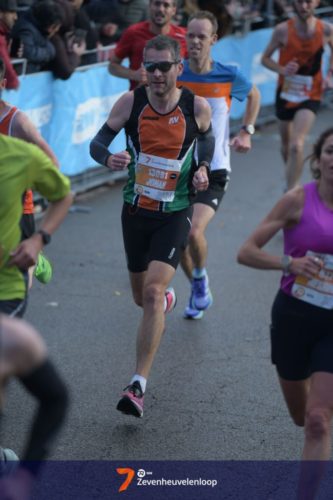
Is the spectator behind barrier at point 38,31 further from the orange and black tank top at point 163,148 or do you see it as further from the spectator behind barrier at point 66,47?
the orange and black tank top at point 163,148

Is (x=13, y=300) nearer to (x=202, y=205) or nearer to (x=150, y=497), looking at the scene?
(x=150, y=497)

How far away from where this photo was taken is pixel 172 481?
5.26m

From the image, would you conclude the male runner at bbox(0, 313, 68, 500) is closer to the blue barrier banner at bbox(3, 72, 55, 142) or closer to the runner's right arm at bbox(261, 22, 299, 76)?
the blue barrier banner at bbox(3, 72, 55, 142)

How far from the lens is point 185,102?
21.0ft

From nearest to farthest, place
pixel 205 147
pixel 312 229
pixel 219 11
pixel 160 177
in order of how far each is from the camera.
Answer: pixel 312 229 → pixel 160 177 → pixel 205 147 → pixel 219 11

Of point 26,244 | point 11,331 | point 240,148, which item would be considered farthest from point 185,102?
point 11,331

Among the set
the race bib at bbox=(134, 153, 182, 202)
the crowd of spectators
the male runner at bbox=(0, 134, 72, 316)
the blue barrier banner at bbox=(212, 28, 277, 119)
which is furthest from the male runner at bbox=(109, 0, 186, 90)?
the blue barrier banner at bbox=(212, 28, 277, 119)

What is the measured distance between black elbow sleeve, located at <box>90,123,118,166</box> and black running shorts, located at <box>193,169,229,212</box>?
137cm

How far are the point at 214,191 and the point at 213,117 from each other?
53 cm

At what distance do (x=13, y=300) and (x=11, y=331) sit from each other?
1818mm

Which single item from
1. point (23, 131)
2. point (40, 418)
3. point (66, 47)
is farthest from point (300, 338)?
point (66, 47)

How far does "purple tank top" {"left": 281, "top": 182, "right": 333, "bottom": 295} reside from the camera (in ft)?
14.8

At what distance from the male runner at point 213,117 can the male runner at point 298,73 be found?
292 centimetres

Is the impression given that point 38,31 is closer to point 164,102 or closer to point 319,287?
point 164,102
